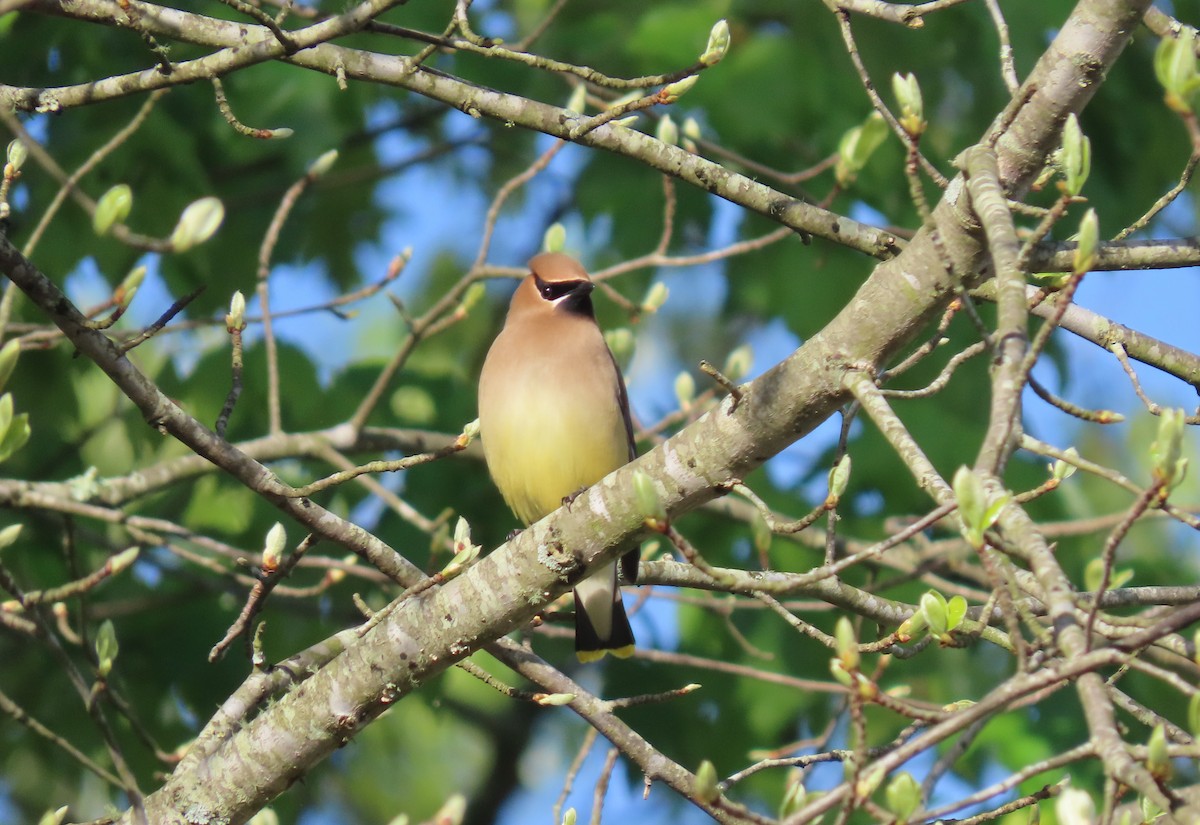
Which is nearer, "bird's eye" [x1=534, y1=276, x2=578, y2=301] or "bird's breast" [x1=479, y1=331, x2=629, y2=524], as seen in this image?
"bird's breast" [x1=479, y1=331, x2=629, y2=524]

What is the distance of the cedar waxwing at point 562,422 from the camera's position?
5.53 metres

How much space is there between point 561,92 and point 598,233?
2.74 ft

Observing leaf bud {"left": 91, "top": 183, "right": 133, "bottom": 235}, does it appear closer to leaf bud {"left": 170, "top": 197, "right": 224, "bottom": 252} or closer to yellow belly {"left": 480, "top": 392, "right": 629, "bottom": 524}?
leaf bud {"left": 170, "top": 197, "right": 224, "bottom": 252}

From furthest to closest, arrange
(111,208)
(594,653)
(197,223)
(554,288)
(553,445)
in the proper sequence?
(554,288) → (594,653) → (553,445) → (111,208) → (197,223)

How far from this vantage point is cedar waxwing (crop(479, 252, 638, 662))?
18.1ft

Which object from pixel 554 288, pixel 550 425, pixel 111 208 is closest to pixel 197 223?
pixel 111 208

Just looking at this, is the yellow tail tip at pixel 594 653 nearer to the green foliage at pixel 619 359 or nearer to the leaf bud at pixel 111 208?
the green foliage at pixel 619 359

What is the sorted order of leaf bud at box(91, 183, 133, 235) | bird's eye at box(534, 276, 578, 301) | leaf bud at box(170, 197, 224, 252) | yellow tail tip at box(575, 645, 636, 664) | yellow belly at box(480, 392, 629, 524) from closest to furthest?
leaf bud at box(170, 197, 224, 252)
leaf bud at box(91, 183, 133, 235)
yellow belly at box(480, 392, 629, 524)
yellow tail tip at box(575, 645, 636, 664)
bird's eye at box(534, 276, 578, 301)

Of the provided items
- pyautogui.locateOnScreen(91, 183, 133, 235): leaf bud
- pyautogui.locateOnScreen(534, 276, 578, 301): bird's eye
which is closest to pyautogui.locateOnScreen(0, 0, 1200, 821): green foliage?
pyautogui.locateOnScreen(534, 276, 578, 301): bird's eye

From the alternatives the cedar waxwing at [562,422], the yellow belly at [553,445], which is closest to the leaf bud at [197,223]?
the cedar waxwing at [562,422]

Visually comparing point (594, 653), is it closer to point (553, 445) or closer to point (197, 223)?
point (553, 445)

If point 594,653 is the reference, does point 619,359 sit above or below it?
above

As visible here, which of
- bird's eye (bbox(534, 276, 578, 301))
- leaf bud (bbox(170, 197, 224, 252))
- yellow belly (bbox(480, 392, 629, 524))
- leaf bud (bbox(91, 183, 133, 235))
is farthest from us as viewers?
bird's eye (bbox(534, 276, 578, 301))

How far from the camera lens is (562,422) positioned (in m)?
5.53
